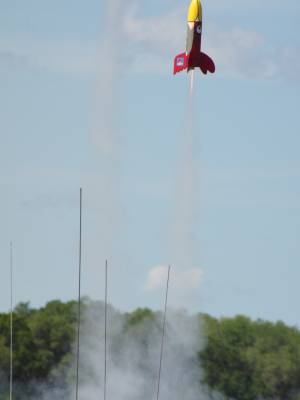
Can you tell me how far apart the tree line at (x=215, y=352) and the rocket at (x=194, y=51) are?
40070 millimetres

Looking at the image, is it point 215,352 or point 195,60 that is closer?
point 195,60

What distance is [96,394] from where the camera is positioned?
119688mm

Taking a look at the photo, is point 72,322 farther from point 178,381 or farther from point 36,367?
point 178,381

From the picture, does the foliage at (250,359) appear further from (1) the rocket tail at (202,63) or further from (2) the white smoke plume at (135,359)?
(1) the rocket tail at (202,63)

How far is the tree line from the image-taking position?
14600 cm

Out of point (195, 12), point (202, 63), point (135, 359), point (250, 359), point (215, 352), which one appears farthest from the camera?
point (250, 359)

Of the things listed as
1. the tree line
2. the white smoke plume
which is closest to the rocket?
the white smoke plume

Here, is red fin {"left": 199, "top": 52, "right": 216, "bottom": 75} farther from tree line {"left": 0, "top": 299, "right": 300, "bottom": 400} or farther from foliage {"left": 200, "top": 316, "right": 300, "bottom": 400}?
foliage {"left": 200, "top": 316, "right": 300, "bottom": 400}

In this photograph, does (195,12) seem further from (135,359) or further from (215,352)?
(215,352)

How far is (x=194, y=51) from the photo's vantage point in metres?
103

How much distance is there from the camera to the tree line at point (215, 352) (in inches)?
5748

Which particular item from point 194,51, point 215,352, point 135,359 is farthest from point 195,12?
point 215,352

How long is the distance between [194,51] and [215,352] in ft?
171

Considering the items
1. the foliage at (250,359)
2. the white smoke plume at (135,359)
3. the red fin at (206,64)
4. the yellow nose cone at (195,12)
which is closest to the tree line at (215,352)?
the foliage at (250,359)
